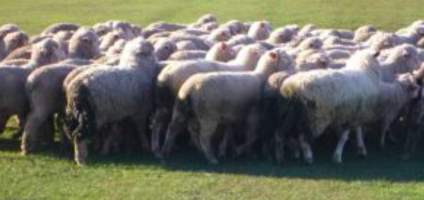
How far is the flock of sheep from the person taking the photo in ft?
41.7

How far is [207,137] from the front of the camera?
12.9 meters

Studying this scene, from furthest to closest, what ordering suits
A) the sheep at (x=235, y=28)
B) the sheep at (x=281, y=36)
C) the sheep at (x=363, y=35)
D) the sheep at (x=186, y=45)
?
the sheep at (x=235, y=28)
the sheep at (x=363, y=35)
the sheep at (x=281, y=36)
the sheep at (x=186, y=45)

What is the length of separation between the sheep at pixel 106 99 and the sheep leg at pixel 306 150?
7.69 feet

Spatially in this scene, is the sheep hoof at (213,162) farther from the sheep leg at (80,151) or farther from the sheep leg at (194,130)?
the sheep leg at (80,151)

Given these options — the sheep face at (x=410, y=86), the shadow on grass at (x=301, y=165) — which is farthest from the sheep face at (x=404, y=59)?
the shadow on grass at (x=301, y=165)

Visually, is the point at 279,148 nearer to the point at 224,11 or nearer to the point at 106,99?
the point at 106,99

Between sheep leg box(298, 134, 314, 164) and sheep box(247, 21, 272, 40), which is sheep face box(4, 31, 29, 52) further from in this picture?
sheep leg box(298, 134, 314, 164)

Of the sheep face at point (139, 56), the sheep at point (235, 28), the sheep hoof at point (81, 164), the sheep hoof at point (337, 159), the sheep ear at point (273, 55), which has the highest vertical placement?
the sheep face at point (139, 56)

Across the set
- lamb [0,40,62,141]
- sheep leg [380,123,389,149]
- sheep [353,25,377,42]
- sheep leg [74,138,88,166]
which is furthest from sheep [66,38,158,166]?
sheep [353,25,377,42]

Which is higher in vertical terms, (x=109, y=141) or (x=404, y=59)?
(x=404, y=59)

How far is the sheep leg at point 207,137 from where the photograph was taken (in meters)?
12.8

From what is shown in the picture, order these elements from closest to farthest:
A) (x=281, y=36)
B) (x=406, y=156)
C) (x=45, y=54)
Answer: (x=406, y=156), (x=45, y=54), (x=281, y=36)

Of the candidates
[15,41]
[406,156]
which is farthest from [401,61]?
[15,41]

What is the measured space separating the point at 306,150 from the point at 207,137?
4.69 ft
